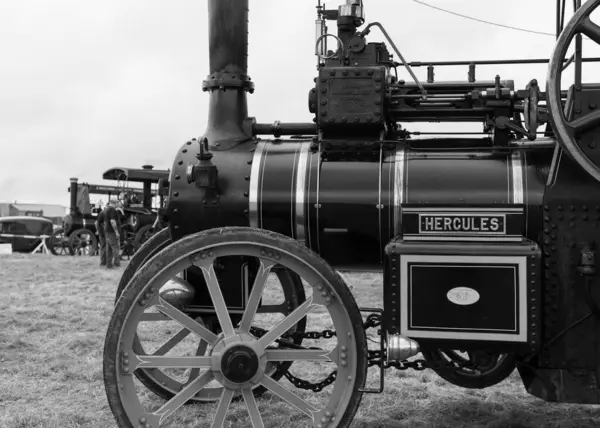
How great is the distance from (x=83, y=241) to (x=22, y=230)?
4.53m

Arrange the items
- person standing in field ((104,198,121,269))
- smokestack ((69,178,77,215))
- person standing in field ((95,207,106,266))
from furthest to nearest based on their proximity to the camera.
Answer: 1. smokestack ((69,178,77,215))
2. person standing in field ((95,207,106,266))
3. person standing in field ((104,198,121,269))

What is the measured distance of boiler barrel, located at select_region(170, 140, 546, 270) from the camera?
2988mm

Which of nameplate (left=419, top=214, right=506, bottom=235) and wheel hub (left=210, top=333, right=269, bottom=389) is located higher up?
nameplate (left=419, top=214, right=506, bottom=235)

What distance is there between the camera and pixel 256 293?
2854mm

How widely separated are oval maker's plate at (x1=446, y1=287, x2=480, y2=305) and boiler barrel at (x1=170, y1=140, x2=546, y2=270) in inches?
13.4

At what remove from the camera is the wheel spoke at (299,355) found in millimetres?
2859

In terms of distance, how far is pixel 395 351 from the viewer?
2.83m

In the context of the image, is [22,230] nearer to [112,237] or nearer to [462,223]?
[112,237]

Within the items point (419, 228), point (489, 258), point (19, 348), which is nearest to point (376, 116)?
point (419, 228)

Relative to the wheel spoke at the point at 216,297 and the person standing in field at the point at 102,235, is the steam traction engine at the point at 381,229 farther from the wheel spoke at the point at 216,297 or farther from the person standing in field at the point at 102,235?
the person standing in field at the point at 102,235

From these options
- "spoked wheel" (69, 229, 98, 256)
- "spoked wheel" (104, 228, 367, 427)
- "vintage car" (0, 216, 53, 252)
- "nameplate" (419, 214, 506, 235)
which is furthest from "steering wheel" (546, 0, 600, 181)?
"vintage car" (0, 216, 53, 252)

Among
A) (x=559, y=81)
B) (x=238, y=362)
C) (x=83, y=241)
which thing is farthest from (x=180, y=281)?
(x=83, y=241)

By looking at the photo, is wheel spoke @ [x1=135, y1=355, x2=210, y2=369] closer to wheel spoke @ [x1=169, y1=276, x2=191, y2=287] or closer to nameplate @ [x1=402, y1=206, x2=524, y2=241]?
wheel spoke @ [x1=169, y1=276, x2=191, y2=287]

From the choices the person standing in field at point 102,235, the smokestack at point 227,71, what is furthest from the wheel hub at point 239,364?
the person standing in field at point 102,235
